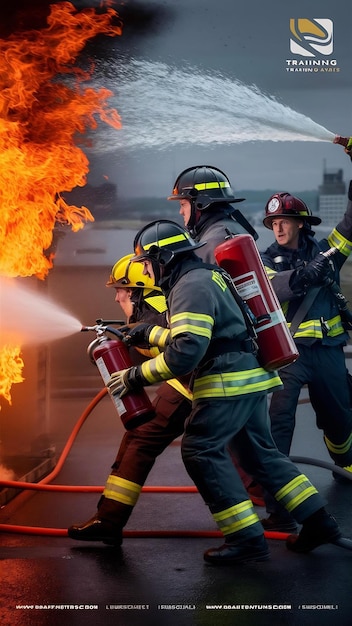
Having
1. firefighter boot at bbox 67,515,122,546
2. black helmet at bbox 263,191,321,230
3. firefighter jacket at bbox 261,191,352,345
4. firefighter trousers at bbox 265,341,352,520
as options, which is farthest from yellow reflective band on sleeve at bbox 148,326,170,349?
black helmet at bbox 263,191,321,230

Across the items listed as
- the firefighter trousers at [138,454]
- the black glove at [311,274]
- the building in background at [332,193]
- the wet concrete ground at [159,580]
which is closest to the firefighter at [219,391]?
the wet concrete ground at [159,580]

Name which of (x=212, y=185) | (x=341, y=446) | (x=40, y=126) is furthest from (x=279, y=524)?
(x=40, y=126)

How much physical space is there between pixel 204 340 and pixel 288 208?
1.80 meters

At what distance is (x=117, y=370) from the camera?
4289 millimetres

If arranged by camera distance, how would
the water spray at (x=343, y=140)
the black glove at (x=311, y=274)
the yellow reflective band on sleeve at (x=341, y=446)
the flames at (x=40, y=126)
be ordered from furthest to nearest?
the flames at (x=40, y=126), the yellow reflective band on sleeve at (x=341, y=446), the black glove at (x=311, y=274), the water spray at (x=343, y=140)

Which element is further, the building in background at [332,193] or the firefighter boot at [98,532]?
the building in background at [332,193]

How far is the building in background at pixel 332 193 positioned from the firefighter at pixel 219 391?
245cm

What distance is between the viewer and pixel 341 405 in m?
5.41

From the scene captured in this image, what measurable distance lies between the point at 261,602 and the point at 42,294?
3208 millimetres

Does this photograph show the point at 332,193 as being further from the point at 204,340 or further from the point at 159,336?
the point at 204,340

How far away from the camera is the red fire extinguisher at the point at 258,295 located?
4203 mm

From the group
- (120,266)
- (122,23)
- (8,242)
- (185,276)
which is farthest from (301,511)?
(122,23)

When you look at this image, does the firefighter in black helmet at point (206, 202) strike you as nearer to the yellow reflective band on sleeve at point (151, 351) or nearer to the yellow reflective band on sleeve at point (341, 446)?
the yellow reflective band on sleeve at point (151, 351)

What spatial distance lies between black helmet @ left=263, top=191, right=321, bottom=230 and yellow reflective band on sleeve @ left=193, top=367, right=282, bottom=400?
5.17 ft
